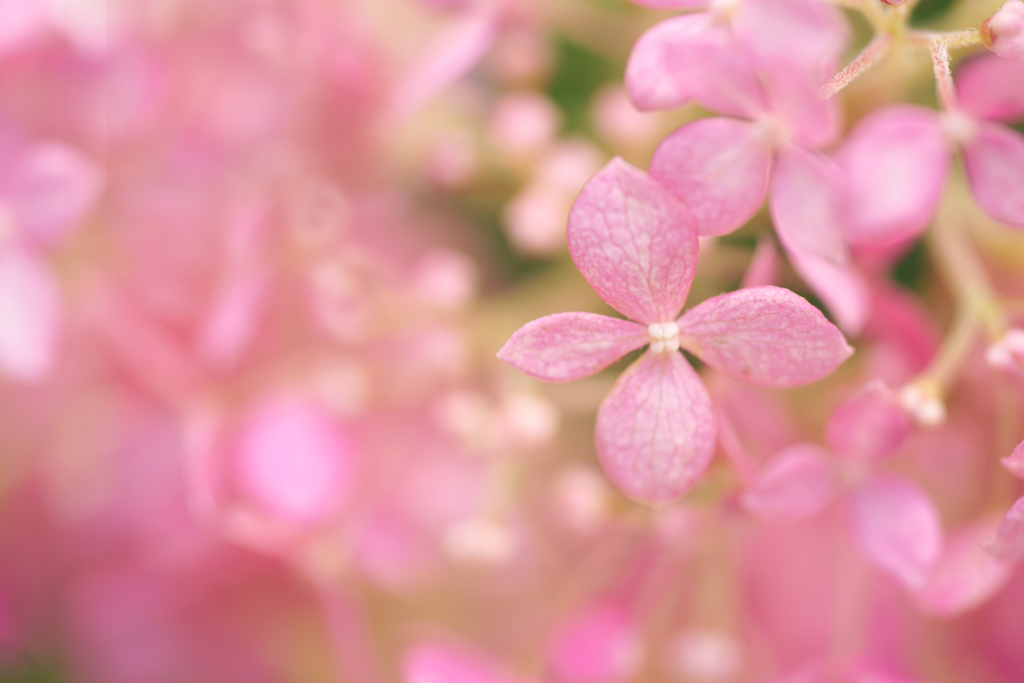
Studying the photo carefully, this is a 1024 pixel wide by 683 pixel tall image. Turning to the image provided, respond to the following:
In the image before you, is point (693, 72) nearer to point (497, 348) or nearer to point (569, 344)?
point (569, 344)

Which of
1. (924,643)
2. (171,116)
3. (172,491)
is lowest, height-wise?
(924,643)

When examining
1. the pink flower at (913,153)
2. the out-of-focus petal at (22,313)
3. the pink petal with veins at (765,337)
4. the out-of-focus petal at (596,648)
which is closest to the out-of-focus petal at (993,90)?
the pink flower at (913,153)

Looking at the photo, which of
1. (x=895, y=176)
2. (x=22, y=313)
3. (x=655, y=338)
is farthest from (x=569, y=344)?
(x=22, y=313)

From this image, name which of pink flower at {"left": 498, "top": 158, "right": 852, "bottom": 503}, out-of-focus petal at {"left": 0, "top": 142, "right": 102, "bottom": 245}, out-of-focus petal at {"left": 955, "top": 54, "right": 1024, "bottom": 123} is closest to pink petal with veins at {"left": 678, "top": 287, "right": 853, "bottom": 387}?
pink flower at {"left": 498, "top": 158, "right": 852, "bottom": 503}

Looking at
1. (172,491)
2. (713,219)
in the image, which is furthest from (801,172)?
(172,491)

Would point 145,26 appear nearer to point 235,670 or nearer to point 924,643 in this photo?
point 235,670

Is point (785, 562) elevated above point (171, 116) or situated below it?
below

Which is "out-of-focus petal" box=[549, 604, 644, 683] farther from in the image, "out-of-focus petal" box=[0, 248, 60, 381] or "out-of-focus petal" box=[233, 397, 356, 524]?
"out-of-focus petal" box=[0, 248, 60, 381]
